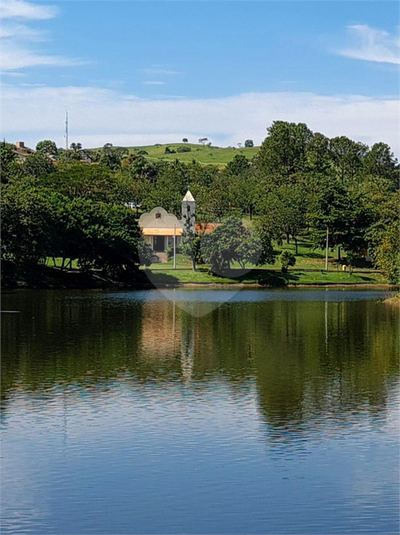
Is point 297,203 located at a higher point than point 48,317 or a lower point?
higher

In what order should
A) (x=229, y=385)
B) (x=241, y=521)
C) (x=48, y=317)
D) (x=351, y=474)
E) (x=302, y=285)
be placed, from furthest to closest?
(x=302, y=285), (x=48, y=317), (x=229, y=385), (x=351, y=474), (x=241, y=521)

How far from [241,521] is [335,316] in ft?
128

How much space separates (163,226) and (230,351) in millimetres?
69715

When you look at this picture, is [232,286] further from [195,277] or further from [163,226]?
[163,226]

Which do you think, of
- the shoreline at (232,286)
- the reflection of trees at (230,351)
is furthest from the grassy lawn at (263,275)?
the reflection of trees at (230,351)

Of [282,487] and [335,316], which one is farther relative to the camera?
[335,316]

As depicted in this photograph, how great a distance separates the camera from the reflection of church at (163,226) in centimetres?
10612

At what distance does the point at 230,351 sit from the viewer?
39062mm

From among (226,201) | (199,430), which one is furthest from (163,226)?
(199,430)

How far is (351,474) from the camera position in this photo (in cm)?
1944

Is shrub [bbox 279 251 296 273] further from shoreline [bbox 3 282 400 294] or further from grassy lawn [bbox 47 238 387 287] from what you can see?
shoreline [bbox 3 282 400 294]

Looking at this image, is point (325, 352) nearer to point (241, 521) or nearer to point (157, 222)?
point (241, 521)

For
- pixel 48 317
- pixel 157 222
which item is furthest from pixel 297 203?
pixel 48 317

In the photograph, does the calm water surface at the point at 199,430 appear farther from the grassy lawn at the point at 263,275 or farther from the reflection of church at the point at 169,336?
the grassy lawn at the point at 263,275
